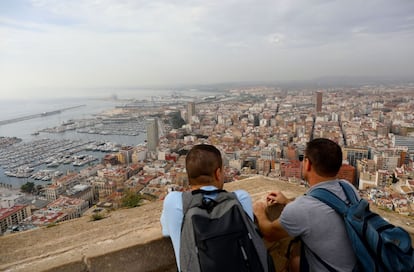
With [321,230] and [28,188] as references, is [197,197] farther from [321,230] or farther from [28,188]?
[28,188]

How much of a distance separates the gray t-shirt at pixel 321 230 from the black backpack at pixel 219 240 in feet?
0.57

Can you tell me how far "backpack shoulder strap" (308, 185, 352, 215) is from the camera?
3.16 feet

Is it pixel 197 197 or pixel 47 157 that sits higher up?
pixel 197 197

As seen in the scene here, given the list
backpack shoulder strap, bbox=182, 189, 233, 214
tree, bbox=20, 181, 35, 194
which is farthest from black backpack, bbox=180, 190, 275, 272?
tree, bbox=20, 181, 35, 194

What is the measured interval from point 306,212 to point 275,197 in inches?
11.3

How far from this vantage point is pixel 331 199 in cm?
98

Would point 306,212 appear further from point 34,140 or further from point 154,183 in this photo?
point 34,140

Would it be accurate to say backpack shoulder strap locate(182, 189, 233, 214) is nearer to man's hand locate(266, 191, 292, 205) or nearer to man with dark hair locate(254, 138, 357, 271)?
man with dark hair locate(254, 138, 357, 271)

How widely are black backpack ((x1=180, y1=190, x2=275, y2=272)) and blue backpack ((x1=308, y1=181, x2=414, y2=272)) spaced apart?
0.29m

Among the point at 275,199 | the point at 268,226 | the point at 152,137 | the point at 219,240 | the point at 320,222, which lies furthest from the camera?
the point at 152,137

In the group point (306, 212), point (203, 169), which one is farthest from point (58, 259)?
point (306, 212)

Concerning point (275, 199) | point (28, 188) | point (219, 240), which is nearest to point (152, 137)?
point (28, 188)

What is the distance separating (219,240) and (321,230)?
37 centimetres

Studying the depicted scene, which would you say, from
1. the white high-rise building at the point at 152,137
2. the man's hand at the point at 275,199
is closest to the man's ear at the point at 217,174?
the man's hand at the point at 275,199
